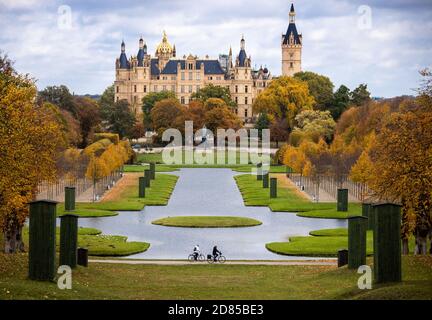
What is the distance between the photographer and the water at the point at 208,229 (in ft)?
137

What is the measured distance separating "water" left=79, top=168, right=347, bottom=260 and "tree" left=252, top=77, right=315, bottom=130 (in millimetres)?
59337

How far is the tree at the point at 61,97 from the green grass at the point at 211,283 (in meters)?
79.2

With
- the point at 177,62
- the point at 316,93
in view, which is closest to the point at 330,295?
the point at 316,93

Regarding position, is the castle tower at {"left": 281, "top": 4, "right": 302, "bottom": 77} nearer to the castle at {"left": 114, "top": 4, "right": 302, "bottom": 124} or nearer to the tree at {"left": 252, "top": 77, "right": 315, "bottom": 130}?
the castle at {"left": 114, "top": 4, "right": 302, "bottom": 124}

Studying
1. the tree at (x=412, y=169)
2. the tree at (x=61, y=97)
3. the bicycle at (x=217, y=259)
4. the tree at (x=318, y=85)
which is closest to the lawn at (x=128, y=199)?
the bicycle at (x=217, y=259)

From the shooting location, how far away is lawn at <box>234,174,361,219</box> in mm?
55625

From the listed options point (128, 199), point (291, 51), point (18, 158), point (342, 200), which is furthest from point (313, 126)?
point (291, 51)

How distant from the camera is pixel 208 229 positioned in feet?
164

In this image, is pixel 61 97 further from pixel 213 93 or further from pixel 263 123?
pixel 213 93

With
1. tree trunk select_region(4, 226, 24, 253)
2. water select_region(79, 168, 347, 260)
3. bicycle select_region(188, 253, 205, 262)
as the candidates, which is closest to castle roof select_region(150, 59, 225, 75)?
water select_region(79, 168, 347, 260)

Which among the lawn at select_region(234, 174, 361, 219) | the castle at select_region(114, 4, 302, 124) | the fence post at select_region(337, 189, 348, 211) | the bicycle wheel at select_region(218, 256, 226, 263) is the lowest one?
the bicycle wheel at select_region(218, 256, 226, 263)

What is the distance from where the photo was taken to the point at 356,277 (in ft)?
97.7
